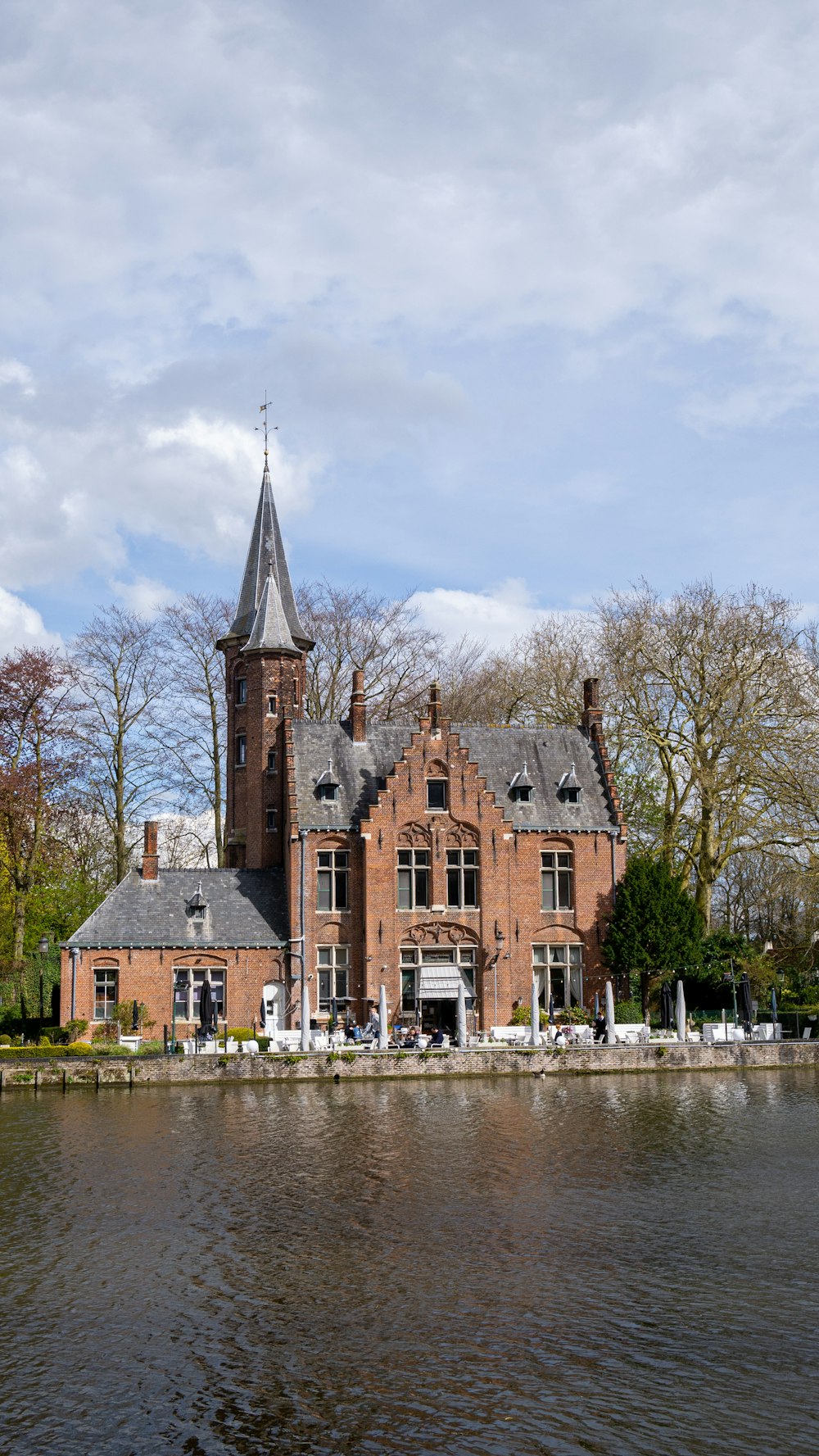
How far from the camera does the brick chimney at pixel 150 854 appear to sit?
1713 inches

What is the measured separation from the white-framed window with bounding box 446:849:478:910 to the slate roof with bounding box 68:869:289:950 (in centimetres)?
542

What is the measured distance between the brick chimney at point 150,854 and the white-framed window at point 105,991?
354cm

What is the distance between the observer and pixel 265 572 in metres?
50.9

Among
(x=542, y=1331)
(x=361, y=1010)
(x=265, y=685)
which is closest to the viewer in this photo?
(x=542, y=1331)

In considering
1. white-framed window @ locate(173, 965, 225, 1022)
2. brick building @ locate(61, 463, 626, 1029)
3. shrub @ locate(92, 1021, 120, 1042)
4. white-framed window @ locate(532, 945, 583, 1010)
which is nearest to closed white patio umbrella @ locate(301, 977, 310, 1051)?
brick building @ locate(61, 463, 626, 1029)

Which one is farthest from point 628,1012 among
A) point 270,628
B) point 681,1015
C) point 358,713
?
point 270,628

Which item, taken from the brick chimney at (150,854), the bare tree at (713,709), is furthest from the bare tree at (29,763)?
the bare tree at (713,709)

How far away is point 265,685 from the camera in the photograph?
48.2m

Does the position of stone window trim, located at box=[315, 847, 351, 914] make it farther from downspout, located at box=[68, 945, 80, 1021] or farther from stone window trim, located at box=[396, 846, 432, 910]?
downspout, located at box=[68, 945, 80, 1021]

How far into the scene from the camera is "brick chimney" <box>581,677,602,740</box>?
155 ft

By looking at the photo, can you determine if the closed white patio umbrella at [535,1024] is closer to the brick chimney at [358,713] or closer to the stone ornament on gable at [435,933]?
the stone ornament on gable at [435,933]

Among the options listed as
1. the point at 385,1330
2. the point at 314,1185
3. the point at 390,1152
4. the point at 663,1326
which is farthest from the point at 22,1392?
the point at 390,1152

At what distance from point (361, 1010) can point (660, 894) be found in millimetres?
10200

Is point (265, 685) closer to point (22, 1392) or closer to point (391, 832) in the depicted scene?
point (391, 832)
